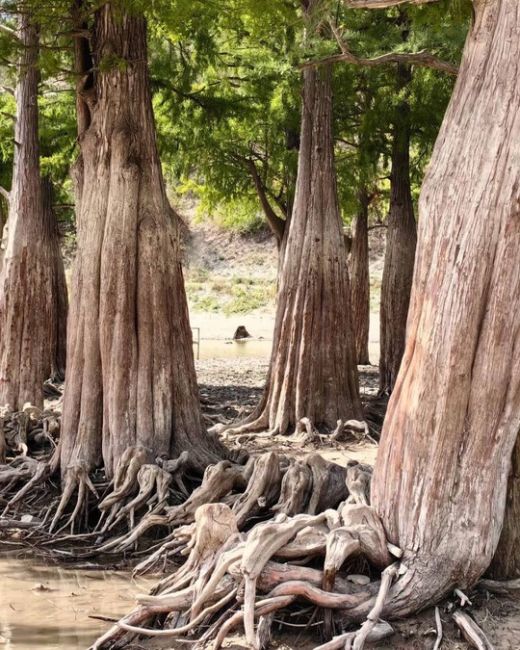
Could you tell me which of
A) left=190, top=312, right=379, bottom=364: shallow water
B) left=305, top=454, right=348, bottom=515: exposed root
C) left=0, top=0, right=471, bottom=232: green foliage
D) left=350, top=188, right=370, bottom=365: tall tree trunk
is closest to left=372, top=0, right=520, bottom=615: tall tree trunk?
left=305, top=454, right=348, bottom=515: exposed root

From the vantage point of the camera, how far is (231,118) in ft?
59.8

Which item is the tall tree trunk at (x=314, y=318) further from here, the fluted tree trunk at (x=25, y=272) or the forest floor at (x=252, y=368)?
the fluted tree trunk at (x=25, y=272)

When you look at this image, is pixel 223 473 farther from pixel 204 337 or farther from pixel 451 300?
pixel 204 337

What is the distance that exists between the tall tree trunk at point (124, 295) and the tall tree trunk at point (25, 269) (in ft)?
15.0

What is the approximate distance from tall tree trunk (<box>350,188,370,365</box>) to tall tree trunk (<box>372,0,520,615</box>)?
15933 millimetres

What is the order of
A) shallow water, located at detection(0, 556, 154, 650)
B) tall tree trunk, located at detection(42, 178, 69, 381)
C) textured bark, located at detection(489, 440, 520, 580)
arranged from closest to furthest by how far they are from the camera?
1. textured bark, located at detection(489, 440, 520, 580)
2. shallow water, located at detection(0, 556, 154, 650)
3. tall tree trunk, located at detection(42, 178, 69, 381)

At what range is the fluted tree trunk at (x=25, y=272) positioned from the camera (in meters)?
14.9

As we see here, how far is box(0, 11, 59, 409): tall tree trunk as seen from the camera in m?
14.9

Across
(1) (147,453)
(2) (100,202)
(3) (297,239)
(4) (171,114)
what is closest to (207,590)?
(1) (147,453)

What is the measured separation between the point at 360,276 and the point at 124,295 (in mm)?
12973

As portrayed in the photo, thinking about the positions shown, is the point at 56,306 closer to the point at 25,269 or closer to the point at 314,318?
the point at 25,269

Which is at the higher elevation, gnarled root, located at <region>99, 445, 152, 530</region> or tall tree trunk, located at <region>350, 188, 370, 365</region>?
tall tree trunk, located at <region>350, 188, 370, 365</region>

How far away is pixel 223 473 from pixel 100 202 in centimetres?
329

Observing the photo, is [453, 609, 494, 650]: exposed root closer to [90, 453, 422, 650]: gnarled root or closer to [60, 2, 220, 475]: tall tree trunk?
[90, 453, 422, 650]: gnarled root
